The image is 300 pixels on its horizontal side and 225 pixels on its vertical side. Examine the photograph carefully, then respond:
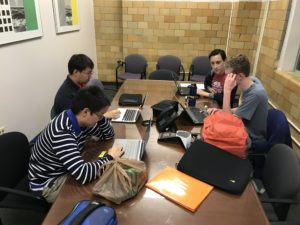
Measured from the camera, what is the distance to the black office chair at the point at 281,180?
1.21m

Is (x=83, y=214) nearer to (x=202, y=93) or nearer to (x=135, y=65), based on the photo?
(x=202, y=93)

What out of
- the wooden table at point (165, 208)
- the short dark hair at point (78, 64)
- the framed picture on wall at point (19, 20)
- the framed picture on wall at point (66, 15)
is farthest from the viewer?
the framed picture on wall at point (66, 15)

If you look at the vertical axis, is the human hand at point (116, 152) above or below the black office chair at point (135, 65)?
above

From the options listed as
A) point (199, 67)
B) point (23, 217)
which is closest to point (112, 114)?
point (23, 217)

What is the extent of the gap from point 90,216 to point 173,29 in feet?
13.6

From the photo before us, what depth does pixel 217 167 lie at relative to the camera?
1.22 m

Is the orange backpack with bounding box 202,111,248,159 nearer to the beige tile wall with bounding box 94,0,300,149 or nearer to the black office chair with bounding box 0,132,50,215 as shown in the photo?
the black office chair with bounding box 0,132,50,215

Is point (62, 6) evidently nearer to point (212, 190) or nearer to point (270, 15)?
point (270, 15)

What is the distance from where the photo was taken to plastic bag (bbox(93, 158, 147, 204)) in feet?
3.40

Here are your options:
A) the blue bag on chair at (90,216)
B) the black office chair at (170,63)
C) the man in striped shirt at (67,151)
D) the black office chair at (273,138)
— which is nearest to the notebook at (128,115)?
the man in striped shirt at (67,151)

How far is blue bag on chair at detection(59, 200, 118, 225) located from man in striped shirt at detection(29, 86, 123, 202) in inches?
12.3

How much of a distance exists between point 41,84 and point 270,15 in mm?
3113

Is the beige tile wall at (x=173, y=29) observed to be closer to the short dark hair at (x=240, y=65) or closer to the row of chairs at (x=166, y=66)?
the row of chairs at (x=166, y=66)

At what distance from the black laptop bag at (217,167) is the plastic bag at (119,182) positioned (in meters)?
0.29
